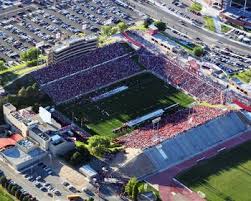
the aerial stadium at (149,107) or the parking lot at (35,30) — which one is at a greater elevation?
the aerial stadium at (149,107)

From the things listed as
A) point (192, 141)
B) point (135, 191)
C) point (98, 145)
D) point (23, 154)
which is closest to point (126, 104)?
point (192, 141)

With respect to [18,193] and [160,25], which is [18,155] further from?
[160,25]

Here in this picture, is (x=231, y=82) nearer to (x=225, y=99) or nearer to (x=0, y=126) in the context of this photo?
(x=225, y=99)

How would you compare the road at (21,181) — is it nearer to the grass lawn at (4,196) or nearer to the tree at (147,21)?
the grass lawn at (4,196)

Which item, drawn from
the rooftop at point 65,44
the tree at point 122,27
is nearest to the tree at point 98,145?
the rooftop at point 65,44

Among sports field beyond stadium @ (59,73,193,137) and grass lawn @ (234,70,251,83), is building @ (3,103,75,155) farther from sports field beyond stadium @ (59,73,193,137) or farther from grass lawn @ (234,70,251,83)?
grass lawn @ (234,70,251,83)

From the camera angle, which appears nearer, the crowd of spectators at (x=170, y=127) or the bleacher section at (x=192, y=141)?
the bleacher section at (x=192, y=141)

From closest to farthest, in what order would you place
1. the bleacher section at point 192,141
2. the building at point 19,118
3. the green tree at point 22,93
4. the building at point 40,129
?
the building at point 40,129 < the bleacher section at point 192,141 < the building at point 19,118 < the green tree at point 22,93

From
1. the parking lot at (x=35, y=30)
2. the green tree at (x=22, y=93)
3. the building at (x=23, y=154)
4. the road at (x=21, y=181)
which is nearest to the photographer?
the road at (x=21, y=181)

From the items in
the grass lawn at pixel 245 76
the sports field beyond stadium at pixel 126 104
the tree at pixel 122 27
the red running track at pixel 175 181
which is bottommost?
the sports field beyond stadium at pixel 126 104
